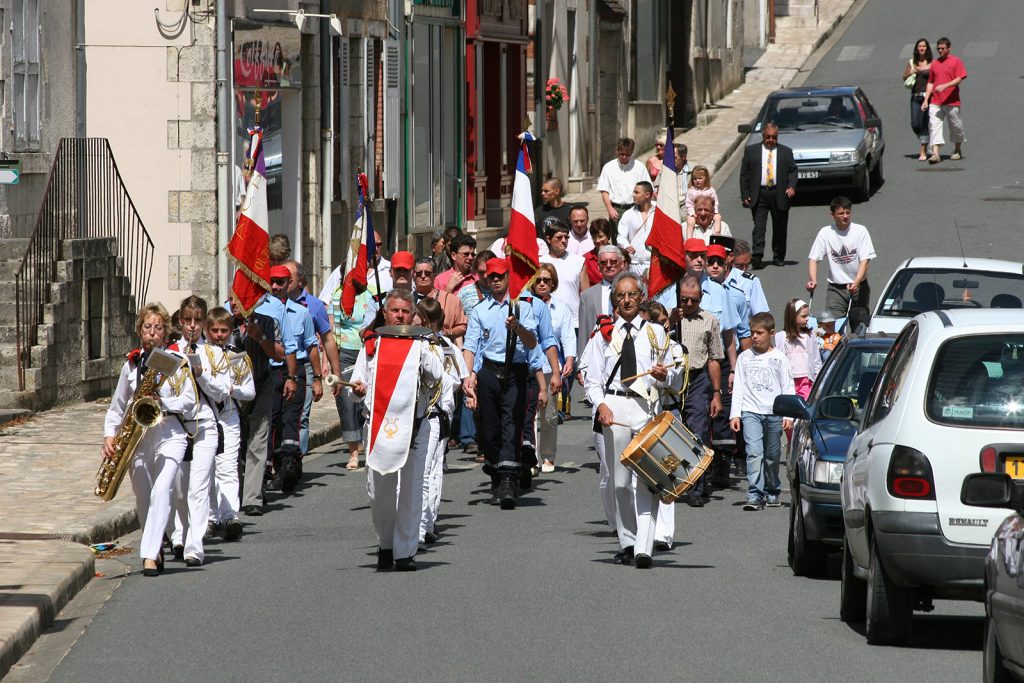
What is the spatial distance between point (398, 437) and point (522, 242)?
3718mm

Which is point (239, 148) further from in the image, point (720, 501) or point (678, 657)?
point (678, 657)

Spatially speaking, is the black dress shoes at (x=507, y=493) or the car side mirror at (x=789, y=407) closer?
the car side mirror at (x=789, y=407)

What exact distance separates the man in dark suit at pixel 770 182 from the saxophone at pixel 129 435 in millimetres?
16200

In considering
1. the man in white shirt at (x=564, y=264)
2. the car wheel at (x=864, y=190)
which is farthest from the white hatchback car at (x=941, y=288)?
the car wheel at (x=864, y=190)

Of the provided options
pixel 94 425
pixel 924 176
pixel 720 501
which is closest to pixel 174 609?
pixel 720 501

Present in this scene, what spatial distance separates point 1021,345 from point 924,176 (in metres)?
26.4

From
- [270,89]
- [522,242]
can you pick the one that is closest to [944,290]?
[522,242]

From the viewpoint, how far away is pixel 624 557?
1191cm

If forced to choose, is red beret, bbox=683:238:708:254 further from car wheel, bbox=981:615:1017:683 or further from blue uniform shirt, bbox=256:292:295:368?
car wheel, bbox=981:615:1017:683

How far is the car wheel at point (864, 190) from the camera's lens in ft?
104

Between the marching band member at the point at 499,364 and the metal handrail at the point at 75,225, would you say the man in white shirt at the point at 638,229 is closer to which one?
the metal handrail at the point at 75,225

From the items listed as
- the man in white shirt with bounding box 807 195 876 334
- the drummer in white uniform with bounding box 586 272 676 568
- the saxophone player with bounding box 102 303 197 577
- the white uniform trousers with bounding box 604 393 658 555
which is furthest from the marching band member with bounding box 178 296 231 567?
the man in white shirt with bounding box 807 195 876 334

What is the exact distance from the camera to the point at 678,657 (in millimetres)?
8844

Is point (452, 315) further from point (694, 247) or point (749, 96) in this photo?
point (749, 96)
